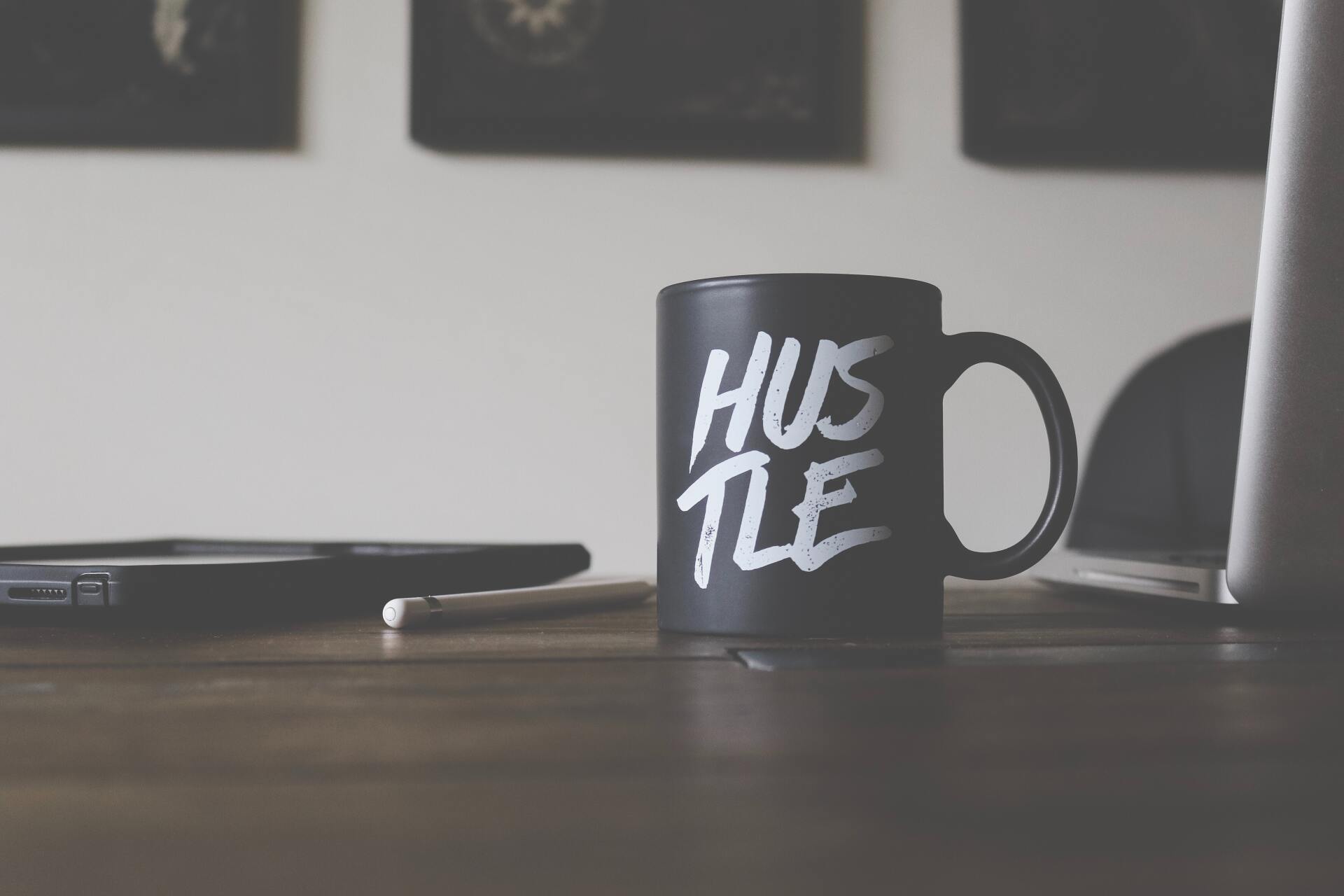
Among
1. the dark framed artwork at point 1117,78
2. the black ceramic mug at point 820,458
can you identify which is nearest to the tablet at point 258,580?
the black ceramic mug at point 820,458

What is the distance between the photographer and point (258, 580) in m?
0.42

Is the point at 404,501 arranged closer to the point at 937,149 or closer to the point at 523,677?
the point at 937,149

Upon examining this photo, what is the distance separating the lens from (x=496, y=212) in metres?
1.33

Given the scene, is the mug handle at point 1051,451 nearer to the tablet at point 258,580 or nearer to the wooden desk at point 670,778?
the wooden desk at point 670,778

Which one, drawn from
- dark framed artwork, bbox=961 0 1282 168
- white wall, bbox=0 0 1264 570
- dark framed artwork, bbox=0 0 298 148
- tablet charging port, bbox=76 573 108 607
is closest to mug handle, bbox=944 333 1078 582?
tablet charging port, bbox=76 573 108 607

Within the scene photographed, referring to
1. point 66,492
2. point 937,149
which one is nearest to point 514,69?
point 937,149

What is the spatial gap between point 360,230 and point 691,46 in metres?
0.52

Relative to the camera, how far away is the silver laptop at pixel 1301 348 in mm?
385

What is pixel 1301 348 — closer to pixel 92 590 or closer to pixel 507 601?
pixel 507 601

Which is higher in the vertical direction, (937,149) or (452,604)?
(937,149)

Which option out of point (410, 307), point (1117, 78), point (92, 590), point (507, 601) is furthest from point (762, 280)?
point (1117, 78)

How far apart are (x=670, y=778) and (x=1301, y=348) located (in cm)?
34

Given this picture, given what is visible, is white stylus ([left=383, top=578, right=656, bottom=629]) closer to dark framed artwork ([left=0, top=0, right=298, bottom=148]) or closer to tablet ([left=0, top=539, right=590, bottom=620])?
tablet ([left=0, top=539, right=590, bottom=620])

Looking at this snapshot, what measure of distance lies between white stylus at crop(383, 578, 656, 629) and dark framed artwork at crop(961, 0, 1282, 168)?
41.6 inches
